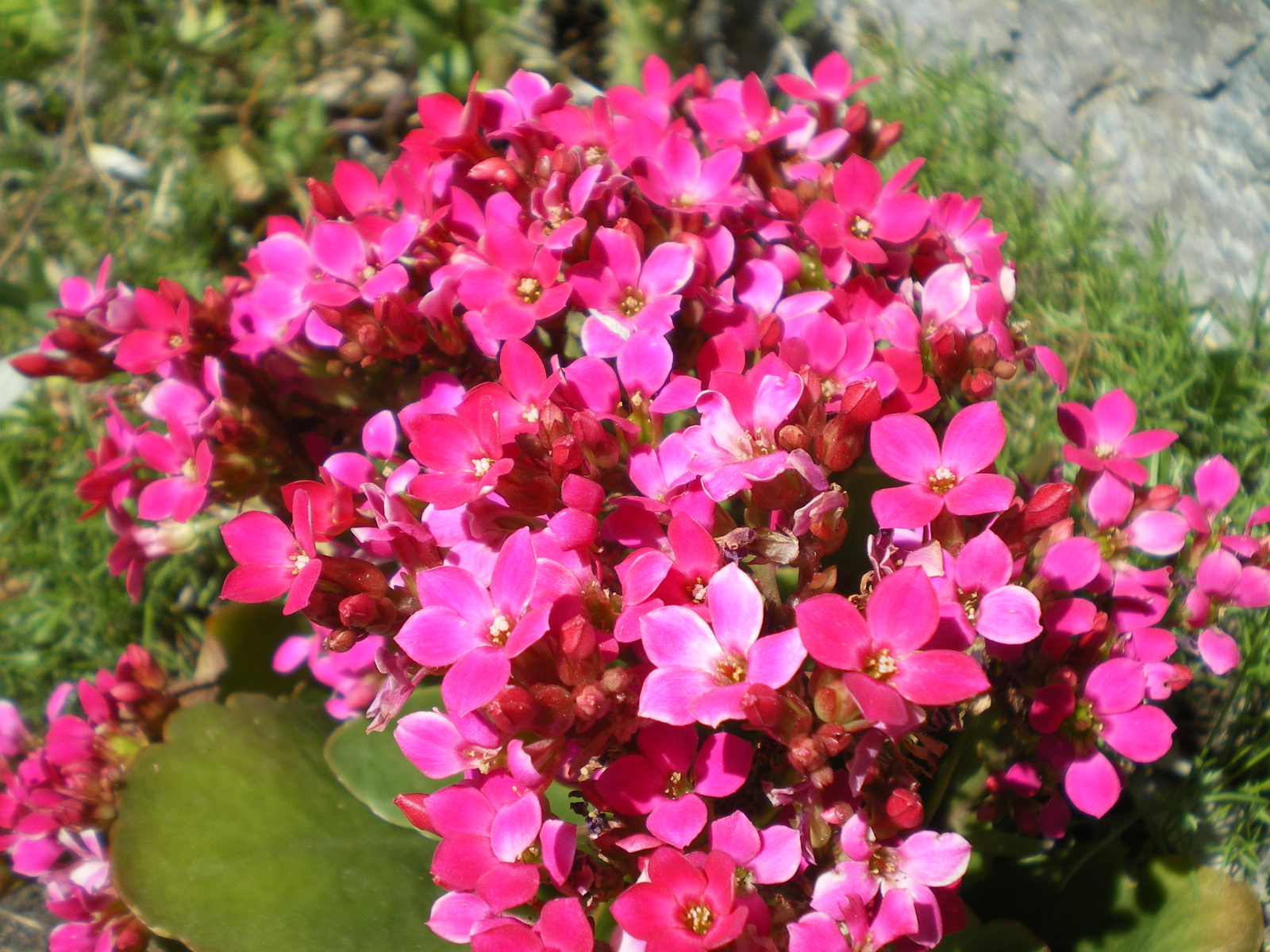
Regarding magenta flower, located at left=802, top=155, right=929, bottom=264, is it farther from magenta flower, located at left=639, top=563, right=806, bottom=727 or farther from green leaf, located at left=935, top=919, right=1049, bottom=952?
green leaf, located at left=935, top=919, right=1049, bottom=952

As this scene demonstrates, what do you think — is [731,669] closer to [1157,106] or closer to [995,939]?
[995,939]

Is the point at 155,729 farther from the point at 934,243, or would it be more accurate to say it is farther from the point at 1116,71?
the point at 1116,71

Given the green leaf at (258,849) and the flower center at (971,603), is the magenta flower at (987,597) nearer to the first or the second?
the flower center at (971,603)

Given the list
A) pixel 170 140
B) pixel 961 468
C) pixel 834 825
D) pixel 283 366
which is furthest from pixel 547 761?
pixel 170 140

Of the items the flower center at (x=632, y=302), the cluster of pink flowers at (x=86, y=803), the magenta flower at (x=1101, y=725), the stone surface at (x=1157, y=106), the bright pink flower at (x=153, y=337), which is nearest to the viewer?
the magenta flower at (x=1101, y=725)

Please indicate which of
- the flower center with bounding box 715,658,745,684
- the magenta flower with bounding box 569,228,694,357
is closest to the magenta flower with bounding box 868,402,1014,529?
the flower center with bounding box 715,658,745,684

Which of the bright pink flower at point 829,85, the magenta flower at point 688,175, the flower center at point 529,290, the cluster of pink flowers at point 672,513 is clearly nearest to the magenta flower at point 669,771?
the cluster of pink flowers at point 672,513
